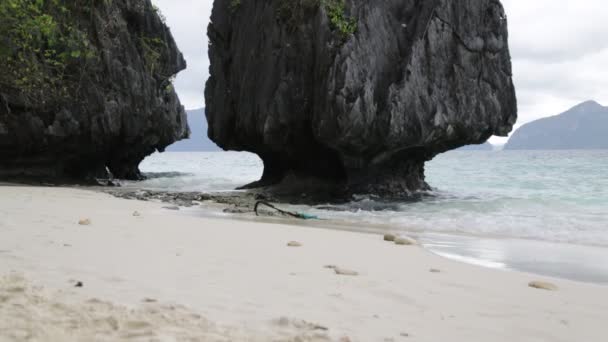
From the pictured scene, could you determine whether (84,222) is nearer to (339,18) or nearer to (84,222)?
(84,222)

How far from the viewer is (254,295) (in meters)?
3.11

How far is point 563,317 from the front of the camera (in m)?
3.15

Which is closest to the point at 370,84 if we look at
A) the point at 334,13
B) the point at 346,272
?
the point at 334,13

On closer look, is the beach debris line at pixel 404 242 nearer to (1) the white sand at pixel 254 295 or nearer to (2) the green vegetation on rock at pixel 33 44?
(1) the white sand at pixel 254 295

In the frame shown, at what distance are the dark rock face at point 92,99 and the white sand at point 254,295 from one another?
1278cm

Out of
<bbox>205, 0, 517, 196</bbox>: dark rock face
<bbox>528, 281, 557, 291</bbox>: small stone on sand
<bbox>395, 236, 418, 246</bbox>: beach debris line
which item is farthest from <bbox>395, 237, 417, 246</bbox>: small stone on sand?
<bbox>205, 0, 517, 196</bbox>: dark rock face

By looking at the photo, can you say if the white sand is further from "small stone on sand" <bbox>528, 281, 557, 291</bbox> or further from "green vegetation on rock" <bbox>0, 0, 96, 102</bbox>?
"green vegetation on rock" <bbox>0, 0, 96, 102</bbox>

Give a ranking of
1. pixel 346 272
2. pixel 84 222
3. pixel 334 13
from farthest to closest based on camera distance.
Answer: pixel 334 13
pixel 84 222
pixel 346 272

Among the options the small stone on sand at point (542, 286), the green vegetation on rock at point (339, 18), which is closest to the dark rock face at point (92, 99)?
the green vegetation on rock at point (339, 18)

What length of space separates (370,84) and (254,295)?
480 inches

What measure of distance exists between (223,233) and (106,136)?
15.6 metres

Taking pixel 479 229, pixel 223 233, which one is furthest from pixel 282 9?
pixel 223 233

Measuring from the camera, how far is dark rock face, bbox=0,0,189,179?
56.5 ft

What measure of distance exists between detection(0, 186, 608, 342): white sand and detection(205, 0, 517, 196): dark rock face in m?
9.77
